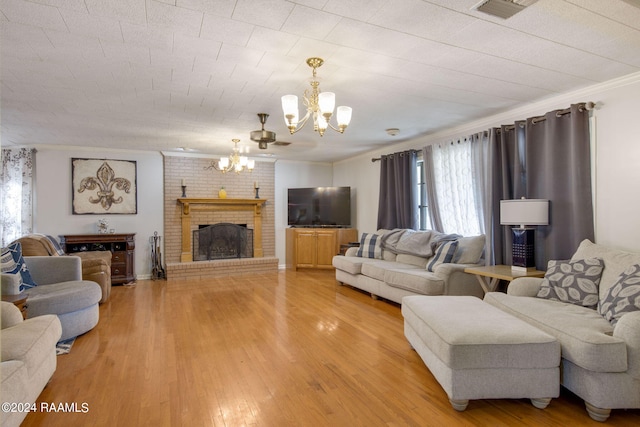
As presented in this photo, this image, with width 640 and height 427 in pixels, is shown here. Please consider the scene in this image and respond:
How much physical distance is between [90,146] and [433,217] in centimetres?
569

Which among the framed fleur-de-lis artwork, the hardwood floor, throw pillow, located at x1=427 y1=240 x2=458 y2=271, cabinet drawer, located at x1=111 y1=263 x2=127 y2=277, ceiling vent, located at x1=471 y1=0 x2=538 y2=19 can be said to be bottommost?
the hardwood floor

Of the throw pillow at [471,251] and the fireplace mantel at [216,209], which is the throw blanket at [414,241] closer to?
the throw pillow at [471,251]

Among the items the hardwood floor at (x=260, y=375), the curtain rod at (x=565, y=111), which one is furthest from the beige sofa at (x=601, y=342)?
the curtain rod at (x=565, y=111)

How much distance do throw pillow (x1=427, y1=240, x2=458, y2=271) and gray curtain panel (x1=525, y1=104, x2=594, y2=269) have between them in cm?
90

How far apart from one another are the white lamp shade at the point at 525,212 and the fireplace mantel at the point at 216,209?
4.74 meters

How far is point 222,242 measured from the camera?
24.3 ft

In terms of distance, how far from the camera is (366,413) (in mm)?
2234

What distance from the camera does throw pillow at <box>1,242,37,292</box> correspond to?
10.9ft

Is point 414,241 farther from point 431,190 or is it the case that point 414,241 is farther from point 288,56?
point 288,56

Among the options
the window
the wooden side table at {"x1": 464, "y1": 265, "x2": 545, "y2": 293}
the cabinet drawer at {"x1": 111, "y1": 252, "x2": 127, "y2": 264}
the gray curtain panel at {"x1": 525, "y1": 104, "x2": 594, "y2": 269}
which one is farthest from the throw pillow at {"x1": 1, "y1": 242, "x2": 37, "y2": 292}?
the gray curtain panel at {"x1": 525, "y1": 104, "x2": 594, "y2": 269}

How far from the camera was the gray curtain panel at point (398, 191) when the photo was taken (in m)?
5.90

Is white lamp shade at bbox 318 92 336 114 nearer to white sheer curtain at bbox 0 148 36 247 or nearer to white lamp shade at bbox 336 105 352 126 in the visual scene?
white lamp shade at bbox 336 105 352 126

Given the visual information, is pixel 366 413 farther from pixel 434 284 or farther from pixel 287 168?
pixel 287 168

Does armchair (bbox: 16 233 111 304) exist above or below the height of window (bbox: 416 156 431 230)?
below
